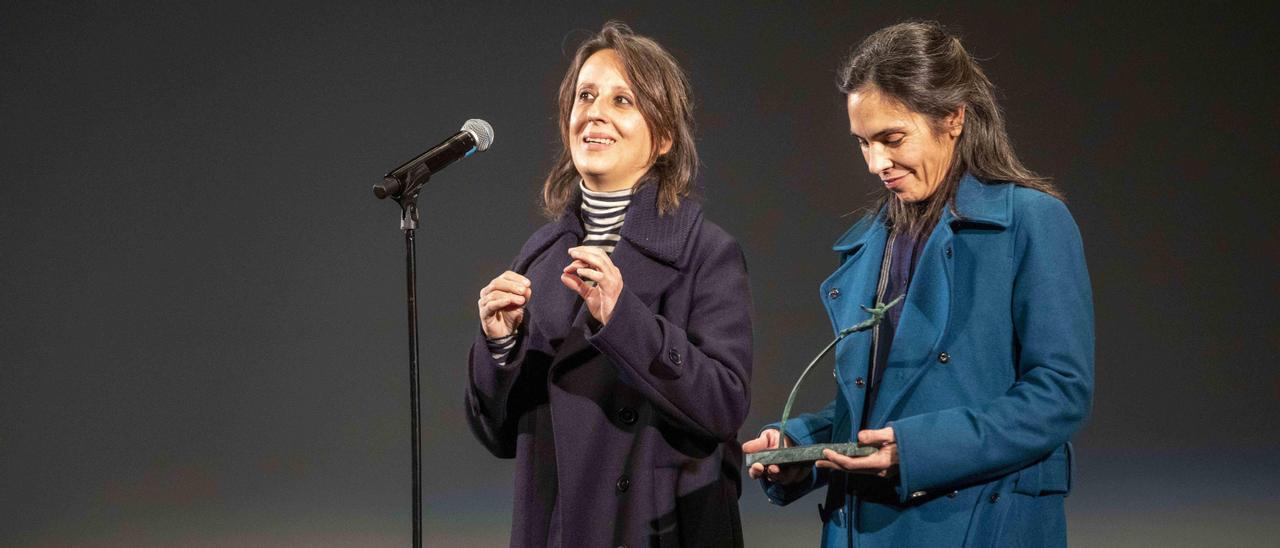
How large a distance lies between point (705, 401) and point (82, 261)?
2468mm

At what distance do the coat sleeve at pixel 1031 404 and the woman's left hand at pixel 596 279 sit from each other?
44 centimetres

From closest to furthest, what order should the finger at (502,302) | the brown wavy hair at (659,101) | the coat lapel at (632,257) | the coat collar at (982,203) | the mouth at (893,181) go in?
1. the coat collar at (982,203)
2. the mouth at (893,181)
3. the finger at (502,302)
4. the coat lapel at (632,257)
5. the brown wavy hair at (659,101)

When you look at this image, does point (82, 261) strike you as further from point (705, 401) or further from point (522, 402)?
point (705, 401)

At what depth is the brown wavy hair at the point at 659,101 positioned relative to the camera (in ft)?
6.48

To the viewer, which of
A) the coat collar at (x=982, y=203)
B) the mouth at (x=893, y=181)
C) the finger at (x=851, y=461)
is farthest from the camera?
the mouth at (x=893, y=181)

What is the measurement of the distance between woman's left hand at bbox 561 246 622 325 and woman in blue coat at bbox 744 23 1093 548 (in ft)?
0.93

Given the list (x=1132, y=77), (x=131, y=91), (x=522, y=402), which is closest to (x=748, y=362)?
(x=522, y=402)

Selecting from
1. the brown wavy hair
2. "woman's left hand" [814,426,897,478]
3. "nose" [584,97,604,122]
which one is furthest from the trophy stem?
"nose" [584,97,604,122]

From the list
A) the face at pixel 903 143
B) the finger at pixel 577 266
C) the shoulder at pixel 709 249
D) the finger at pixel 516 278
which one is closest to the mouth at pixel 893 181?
the face at pixel 903 143

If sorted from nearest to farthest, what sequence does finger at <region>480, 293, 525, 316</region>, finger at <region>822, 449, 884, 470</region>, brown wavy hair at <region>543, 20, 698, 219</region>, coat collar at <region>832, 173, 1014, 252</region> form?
1. finger at <region>822, 449, 884, 470</region>
2. coat collar at <region>832, 173, 1014, 252</region>
3. finger at <region>480, 293, 525, 316</region>
4. brown wavy hair at <region>543, 20, 698, 219</region>

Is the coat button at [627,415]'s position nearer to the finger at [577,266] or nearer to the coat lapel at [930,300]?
the finger at [577,266]

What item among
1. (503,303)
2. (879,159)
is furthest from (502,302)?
(879,159)

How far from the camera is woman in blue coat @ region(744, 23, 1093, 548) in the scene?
4.73ft

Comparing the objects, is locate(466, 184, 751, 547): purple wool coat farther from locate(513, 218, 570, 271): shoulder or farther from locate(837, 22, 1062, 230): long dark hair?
locate(837, 22, 1062, 230): long dark hair
